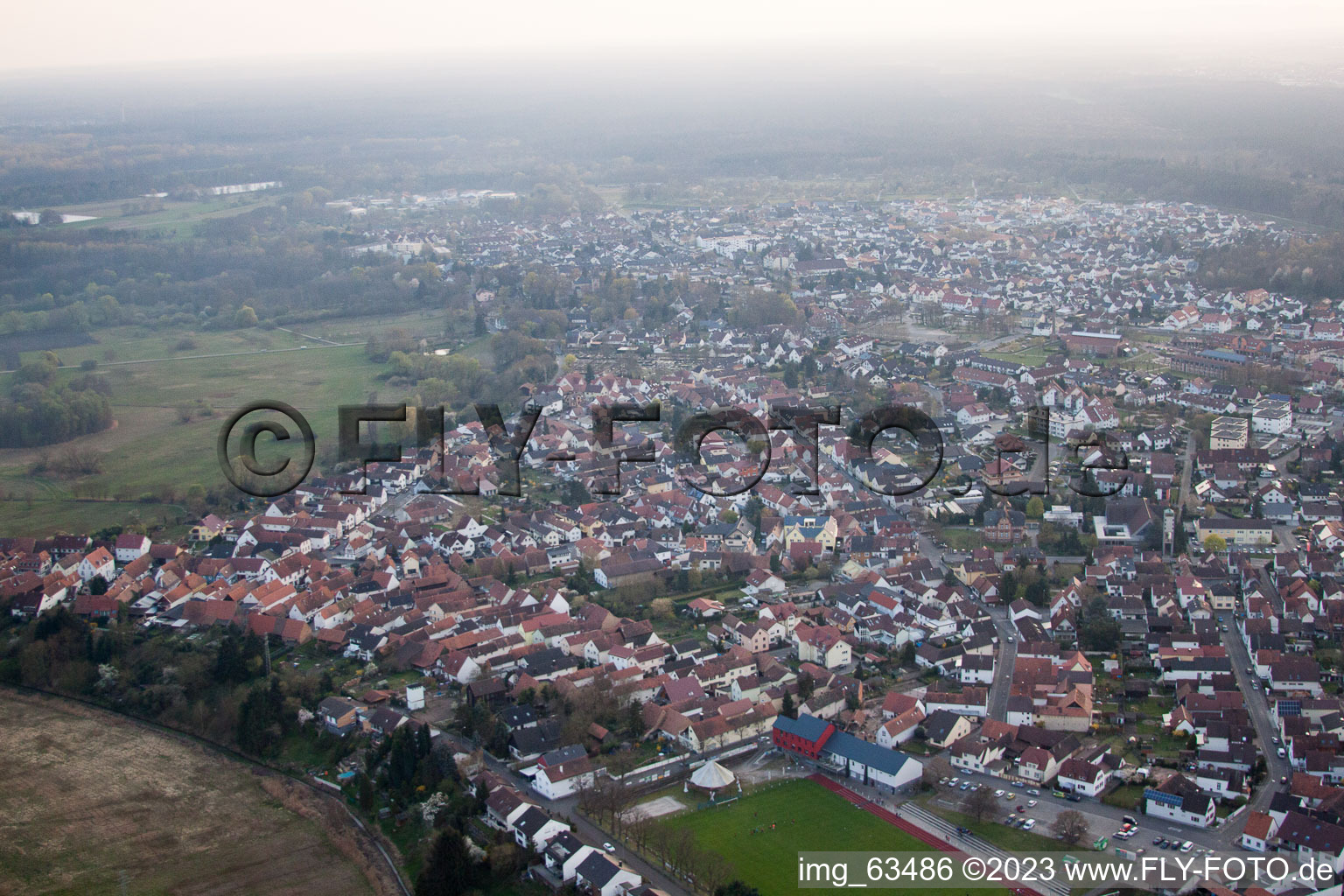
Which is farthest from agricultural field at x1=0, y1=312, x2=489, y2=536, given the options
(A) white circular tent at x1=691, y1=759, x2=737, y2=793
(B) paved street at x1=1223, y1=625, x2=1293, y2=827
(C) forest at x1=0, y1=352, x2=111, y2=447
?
(B) paved street at x1=1223, y1=625, x2=1293, y2=827

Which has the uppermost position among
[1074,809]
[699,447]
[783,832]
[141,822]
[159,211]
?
[159,211]

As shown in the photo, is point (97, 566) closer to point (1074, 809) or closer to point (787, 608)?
point (787, 608)

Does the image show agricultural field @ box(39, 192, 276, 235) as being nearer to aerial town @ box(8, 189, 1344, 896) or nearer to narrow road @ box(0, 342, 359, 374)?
narrow road @ box(0, 342, 359, 374)

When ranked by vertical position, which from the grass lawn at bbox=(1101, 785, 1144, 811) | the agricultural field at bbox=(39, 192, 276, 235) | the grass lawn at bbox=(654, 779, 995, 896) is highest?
the agricultural field at bbox=(39, 192, 276, 235)

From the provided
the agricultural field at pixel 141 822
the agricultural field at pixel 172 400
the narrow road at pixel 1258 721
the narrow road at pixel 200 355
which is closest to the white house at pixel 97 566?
the agricultural field at pixel 172 400

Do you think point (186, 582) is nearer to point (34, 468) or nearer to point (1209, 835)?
point (34, 468)

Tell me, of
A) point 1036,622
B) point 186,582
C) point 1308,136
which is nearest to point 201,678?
point 186,582

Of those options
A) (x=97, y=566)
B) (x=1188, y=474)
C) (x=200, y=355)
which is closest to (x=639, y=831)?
(x=97, y=566)
